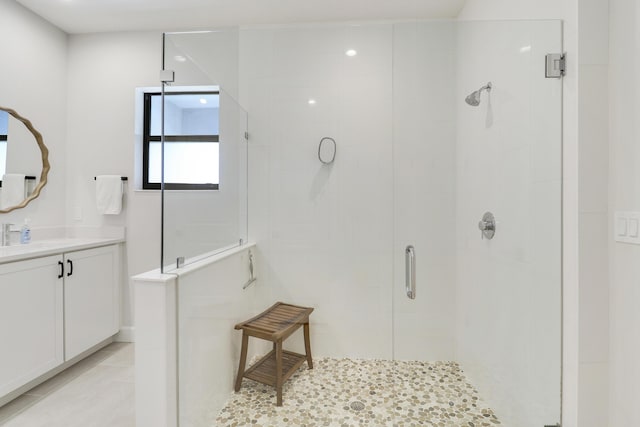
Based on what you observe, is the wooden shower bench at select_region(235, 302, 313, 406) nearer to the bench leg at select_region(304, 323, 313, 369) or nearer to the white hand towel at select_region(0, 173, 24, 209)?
the bench leg at select_region(304, 323, 313, 369)

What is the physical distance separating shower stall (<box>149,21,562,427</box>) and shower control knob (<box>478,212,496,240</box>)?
0.01 metres

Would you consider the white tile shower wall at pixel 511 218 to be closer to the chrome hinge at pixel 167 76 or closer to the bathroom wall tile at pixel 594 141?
the bathroom wall tile at pixel 594 141

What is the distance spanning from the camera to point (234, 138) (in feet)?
6.13

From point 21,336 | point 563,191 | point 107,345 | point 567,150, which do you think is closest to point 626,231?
point 563,191

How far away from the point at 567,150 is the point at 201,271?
1690 mm

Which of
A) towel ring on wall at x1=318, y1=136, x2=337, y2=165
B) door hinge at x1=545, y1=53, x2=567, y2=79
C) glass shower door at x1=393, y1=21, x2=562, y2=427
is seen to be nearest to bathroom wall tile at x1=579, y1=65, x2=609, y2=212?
door hinge at x1=545, y1=53, x2=567, y2=79

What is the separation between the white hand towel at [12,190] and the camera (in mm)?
2283

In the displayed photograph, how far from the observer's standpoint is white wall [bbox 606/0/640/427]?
109cm

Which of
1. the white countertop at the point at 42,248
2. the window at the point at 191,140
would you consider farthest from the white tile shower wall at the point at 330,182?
the white countertop at the point at 42,248

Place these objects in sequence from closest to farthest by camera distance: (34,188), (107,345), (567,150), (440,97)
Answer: (567,150) < (440,97) < (34,188) < (107,345)

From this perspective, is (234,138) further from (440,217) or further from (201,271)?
(440,217)

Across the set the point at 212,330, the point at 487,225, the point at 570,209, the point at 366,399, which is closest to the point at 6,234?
the point at 212,330

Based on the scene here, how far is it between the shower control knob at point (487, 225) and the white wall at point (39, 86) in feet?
10.4

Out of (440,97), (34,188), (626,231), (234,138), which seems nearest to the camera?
(626,231)
